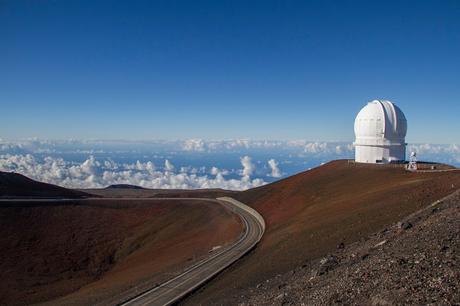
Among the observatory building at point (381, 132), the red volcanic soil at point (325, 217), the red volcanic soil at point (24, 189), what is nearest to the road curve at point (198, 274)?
the red volcanic soil at point (325, 217)

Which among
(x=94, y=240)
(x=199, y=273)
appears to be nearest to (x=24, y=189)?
(x=94, y=240)

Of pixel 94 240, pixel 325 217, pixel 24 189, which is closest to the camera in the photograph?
pixel 325 217

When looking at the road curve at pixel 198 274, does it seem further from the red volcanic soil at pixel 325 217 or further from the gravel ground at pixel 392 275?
the gravel ground at pixel 392 275

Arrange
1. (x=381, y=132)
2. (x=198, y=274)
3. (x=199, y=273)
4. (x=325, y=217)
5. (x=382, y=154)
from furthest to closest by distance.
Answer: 1. (x=382, y=154)
2. (x=381, y=132)
3. (x=325, y=217)
4. (x=199, y=273)
5. (x=198, y=274)

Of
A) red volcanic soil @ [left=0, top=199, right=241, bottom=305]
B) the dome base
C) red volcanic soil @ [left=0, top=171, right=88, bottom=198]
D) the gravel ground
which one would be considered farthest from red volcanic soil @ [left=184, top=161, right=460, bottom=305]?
red volcanic soil @ [left=0, top=171, right=88, bottom=198]

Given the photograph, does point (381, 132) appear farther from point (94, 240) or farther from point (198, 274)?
point (94, 240)

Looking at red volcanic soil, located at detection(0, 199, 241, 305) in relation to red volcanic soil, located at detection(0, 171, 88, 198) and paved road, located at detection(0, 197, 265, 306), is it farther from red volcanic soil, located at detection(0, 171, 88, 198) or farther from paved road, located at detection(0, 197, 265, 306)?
red volcanic soil, located at detection(0, 171, 88, 198)

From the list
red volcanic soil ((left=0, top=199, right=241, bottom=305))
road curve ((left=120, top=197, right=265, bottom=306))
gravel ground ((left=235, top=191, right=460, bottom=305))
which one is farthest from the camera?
red volcanic soil ((left=0, top=199, right=241, bottom=305))
